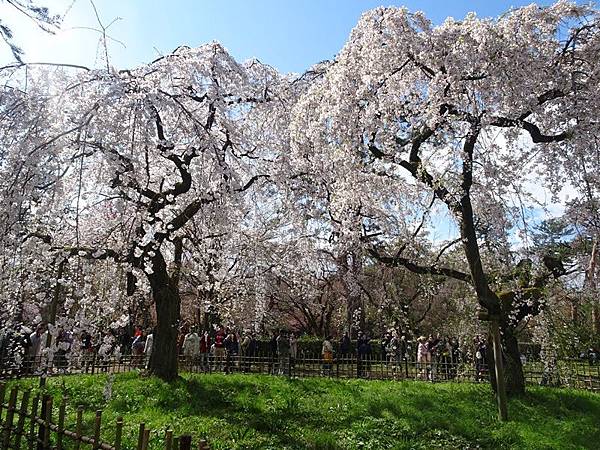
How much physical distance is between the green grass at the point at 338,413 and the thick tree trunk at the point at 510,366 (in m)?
0.24

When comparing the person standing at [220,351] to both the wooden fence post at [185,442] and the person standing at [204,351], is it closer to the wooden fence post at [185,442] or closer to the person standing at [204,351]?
the person standing at [204,351]

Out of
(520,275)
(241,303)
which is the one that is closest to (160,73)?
(520,275)

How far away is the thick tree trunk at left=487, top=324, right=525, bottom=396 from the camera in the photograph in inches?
351

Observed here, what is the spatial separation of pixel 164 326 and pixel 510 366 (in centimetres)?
680

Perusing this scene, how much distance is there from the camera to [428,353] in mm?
13922

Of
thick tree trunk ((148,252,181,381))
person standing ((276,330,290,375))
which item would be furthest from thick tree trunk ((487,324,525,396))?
thick tree trunk ((148,252,181,381))

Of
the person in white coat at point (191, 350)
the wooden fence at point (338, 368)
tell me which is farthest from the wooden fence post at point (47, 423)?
the person in white coat at point (191, 350)

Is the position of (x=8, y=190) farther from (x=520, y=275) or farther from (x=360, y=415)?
(x=520, y=275)

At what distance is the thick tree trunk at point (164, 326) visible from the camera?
9867mm

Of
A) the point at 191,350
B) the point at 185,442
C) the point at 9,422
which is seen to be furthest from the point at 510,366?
the point at 191,350

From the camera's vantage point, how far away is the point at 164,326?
994 centimetres

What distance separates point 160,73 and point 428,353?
1048 cm

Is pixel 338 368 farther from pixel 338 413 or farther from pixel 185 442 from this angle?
pixel 185 442

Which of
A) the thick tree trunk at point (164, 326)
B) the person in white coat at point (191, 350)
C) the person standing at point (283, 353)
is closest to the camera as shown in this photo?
the thick tree trunk at point (164, 326)
